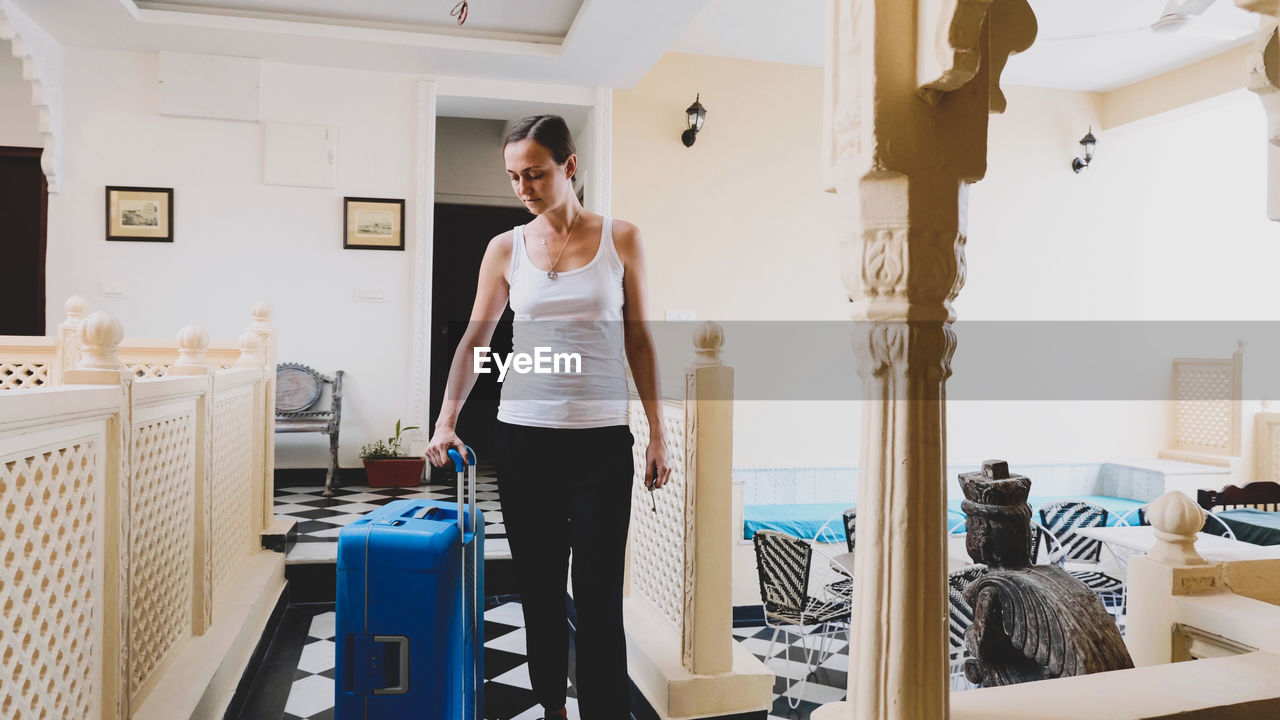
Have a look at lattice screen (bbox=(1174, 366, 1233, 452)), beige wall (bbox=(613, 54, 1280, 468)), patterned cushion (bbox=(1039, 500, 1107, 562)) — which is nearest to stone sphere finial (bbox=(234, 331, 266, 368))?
beige wall (bbox=(613, 54, 1280, 468))

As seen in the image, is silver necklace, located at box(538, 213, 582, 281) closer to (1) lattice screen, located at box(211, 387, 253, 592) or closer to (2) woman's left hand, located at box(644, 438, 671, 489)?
(2) woman's left hand, located at box(644, 438, 671, 489)

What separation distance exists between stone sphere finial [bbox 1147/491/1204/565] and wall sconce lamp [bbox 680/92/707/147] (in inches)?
201

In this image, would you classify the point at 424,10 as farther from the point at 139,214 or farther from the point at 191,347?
the point at 191,347

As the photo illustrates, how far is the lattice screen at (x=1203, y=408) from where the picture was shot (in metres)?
7.07

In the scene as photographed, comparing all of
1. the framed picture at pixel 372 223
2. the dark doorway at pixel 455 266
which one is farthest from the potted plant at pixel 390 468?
the dark doorway at pixel 455 266

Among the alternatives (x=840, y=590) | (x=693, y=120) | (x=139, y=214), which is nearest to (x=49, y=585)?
(x=840, y=590)

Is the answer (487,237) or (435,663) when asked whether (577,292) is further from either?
(487,237)

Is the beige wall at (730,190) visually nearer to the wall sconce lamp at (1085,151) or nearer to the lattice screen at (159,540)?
the wall sconce lamp at (1085,151)

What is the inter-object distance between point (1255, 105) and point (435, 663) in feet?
27.7

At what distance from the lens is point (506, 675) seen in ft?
9.84

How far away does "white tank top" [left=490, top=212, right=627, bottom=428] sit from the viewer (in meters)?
1.93

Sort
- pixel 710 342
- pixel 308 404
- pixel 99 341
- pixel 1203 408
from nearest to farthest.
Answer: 1. pixel 99 341
2. pixel 710 342
3. pixel 308 404
4. pixel 1203 408

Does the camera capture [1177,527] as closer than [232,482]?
Yes

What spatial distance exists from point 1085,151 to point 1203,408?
8.63 ft
